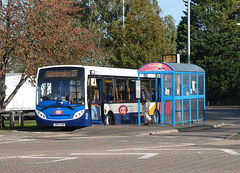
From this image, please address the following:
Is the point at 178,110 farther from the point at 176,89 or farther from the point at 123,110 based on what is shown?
the point at 123,110

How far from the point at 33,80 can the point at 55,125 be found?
19.6 ft

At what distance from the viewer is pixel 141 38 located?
46.5 m

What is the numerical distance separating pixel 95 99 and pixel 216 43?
167ft

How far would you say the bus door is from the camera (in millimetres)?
22630

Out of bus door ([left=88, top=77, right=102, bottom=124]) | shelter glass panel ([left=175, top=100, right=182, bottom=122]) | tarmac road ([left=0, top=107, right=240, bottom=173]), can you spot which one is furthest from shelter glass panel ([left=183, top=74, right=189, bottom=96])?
tarmac road ([left=0, top=107, right=240, bottom=173])

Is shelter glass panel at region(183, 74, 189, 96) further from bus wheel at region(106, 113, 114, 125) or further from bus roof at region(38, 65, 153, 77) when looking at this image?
bus wheel at region(106, 113, 114, 125)

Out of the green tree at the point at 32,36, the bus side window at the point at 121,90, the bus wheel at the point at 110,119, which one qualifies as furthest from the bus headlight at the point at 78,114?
the green tree at the point at 32,36

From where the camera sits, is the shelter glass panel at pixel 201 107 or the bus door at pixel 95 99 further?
the shelter glass panel at pixel 201 107

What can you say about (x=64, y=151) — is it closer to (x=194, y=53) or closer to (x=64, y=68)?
(x=64, y=68)

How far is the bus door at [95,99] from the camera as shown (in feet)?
74.2

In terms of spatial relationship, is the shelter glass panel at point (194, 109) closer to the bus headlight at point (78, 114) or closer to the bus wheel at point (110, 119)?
the bus wheel at point (110, 119)

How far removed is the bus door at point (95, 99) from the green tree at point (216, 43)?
46638mm

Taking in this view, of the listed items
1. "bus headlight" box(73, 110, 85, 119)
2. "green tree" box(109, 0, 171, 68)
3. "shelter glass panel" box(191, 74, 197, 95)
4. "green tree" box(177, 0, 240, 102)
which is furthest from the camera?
"green tree" box(177, 0, 240, 102)

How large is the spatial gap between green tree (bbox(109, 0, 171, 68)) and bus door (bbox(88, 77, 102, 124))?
22046 mm
